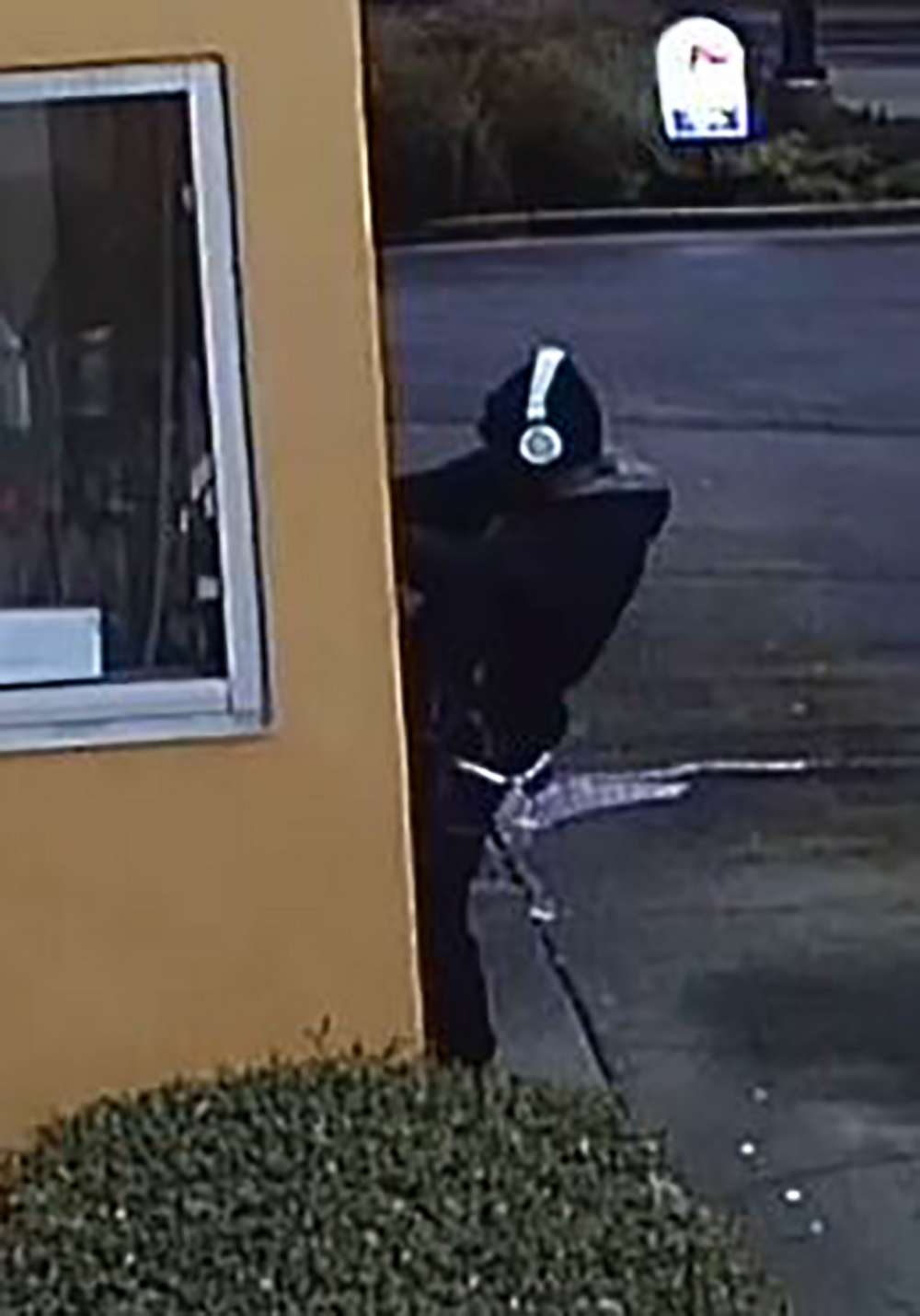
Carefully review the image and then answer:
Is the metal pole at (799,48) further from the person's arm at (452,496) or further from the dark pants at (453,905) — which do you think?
the dark pants at (453,905)

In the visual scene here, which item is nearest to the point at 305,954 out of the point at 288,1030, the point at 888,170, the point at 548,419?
the point at 288,1030

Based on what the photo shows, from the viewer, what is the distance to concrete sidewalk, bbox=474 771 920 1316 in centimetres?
691

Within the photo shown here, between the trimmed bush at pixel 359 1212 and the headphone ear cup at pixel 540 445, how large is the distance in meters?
1.19

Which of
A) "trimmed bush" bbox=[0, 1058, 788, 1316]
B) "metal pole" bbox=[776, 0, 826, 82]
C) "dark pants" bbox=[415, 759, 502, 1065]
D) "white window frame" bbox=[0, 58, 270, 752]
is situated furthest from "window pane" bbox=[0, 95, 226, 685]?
"metal pole" bbox=[776, 0, 826, 82]

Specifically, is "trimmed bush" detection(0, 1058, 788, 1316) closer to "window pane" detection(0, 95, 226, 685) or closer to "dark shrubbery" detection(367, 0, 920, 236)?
"window pane" detection(0, 95, 226, 685)

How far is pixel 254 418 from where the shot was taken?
247 inches

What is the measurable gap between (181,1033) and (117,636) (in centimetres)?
58

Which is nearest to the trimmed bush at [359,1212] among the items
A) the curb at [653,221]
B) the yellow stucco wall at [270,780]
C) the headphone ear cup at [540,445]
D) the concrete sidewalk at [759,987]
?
the yellow stucco wall at [270,780]

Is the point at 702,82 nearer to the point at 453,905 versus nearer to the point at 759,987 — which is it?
the point at 453,905

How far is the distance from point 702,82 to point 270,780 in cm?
127

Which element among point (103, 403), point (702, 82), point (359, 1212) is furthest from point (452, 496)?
point (359, 1212)

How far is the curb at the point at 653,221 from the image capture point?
6.61 metres

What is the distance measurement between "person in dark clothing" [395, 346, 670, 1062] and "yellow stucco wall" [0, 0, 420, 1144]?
1.06 feet

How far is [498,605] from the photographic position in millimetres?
6797
